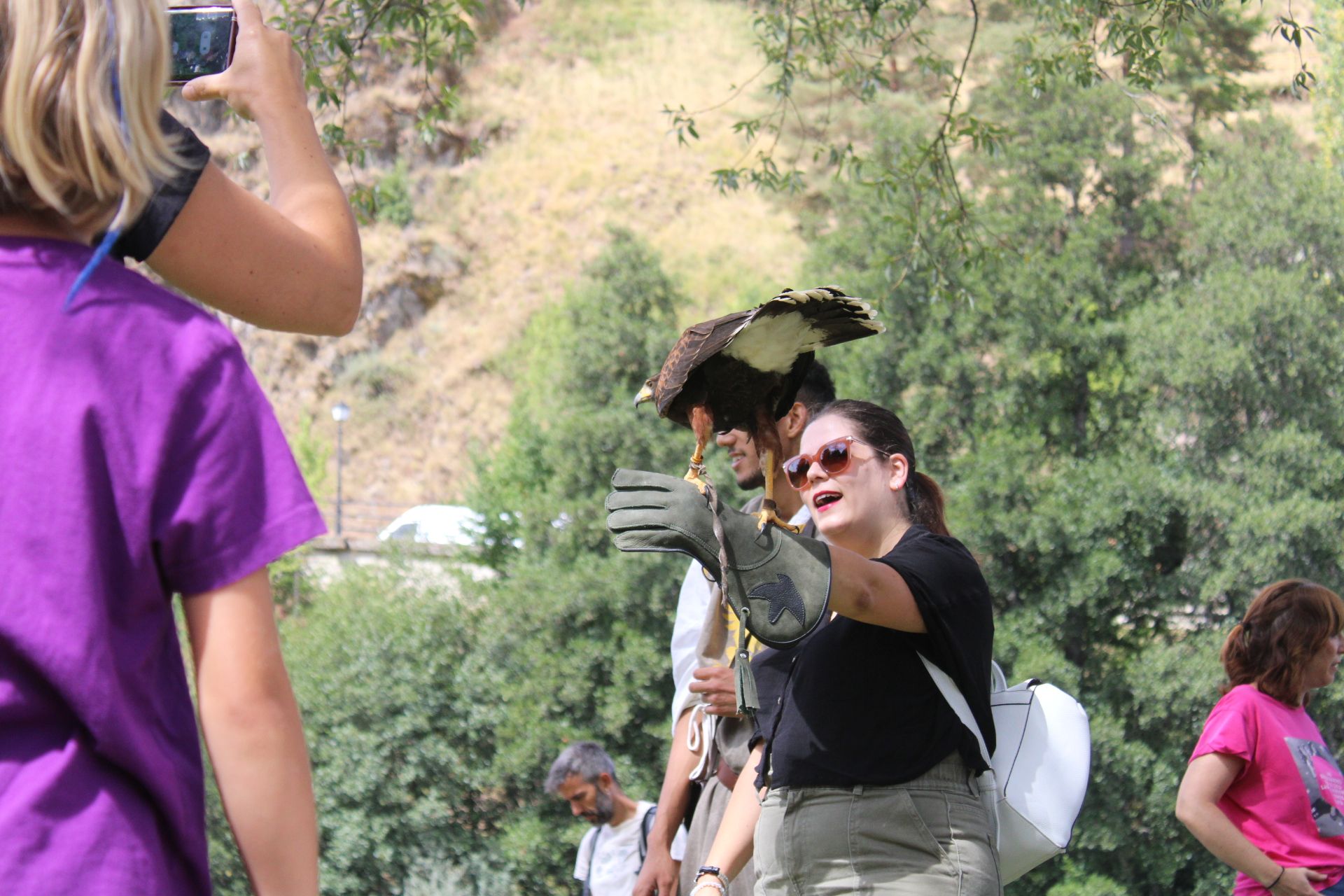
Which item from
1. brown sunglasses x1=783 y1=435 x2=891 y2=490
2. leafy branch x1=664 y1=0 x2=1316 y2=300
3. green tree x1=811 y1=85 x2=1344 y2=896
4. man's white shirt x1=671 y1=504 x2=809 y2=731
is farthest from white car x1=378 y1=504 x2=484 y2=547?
brown sunglasses x1=783 y1=435 x2=891 y2=490

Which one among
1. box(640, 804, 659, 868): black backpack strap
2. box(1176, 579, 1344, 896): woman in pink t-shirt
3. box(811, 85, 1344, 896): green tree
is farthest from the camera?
box(811, 85, 1344, 896): green tree

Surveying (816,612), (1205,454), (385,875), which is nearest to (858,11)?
(816,612)

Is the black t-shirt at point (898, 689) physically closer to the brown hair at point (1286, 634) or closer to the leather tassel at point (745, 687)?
the leather tassel at point (745, 687)

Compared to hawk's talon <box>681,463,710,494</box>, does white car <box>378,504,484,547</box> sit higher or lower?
lower

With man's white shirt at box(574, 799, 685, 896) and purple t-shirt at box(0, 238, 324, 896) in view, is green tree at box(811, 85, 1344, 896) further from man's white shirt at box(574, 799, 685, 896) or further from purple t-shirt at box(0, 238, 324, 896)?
purple t-shirt at box(0, 238, 324, 896)

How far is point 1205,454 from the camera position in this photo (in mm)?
14305

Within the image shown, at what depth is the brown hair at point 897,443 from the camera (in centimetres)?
284

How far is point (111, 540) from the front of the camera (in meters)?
1.16

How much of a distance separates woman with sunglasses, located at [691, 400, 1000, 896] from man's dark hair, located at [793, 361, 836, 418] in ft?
2.48

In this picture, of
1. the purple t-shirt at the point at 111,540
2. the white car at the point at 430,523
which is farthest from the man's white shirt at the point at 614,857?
the white car at the point at 430,523

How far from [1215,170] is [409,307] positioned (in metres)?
25.7

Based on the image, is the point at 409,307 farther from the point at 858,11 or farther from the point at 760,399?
the point at 760,399

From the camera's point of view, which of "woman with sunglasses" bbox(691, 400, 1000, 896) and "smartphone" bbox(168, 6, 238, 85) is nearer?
"smartphone" bbox(168, 6, 238, 85)

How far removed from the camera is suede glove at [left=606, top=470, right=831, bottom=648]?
7.29 feet
